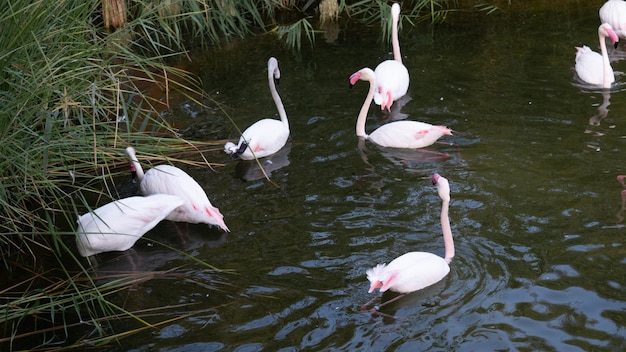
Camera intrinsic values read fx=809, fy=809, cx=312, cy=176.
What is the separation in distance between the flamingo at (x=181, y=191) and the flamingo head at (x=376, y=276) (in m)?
1.24

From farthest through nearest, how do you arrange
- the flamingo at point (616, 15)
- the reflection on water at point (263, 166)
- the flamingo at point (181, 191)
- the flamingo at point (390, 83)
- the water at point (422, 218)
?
the flamingo at point (616, 15) → the flamingo at point (390, 83) → the reflection on water at point (263, 166) → the flamingo at point (181, 191) → the water at point (422, 218)

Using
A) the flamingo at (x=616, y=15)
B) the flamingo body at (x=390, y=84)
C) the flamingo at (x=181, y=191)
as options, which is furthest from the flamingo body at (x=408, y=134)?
the flamingo at (x=616, y=15)

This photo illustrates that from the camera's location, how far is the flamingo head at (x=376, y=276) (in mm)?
4348

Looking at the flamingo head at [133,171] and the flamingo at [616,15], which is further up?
the flamingo at [616,15]

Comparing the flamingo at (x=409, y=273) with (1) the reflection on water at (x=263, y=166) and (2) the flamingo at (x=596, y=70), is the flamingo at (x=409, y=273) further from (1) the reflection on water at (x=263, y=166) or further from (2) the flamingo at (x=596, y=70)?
(2) the flamingo at (x=596, y=70)

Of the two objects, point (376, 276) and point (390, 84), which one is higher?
point (390, 84)

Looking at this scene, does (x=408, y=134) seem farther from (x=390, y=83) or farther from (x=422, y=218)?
(x=422, y=218)

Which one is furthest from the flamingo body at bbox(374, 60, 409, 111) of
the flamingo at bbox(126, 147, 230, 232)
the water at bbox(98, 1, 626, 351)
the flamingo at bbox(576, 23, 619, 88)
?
the flamingo at bbox(126, 147, 230, 232)

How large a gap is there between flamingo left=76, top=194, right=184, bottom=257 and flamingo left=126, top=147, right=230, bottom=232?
0.36 ft

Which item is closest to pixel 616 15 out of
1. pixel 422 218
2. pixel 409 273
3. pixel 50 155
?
pixel 422 218

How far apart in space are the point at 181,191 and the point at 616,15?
5.40 meters

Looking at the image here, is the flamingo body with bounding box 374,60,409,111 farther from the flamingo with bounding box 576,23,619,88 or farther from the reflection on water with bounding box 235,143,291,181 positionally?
the flamingo with bounding box 576,23,619,88

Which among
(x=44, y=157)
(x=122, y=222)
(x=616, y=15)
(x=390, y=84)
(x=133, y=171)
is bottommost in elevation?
(x=122, y=222)

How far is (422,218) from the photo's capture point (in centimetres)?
532
